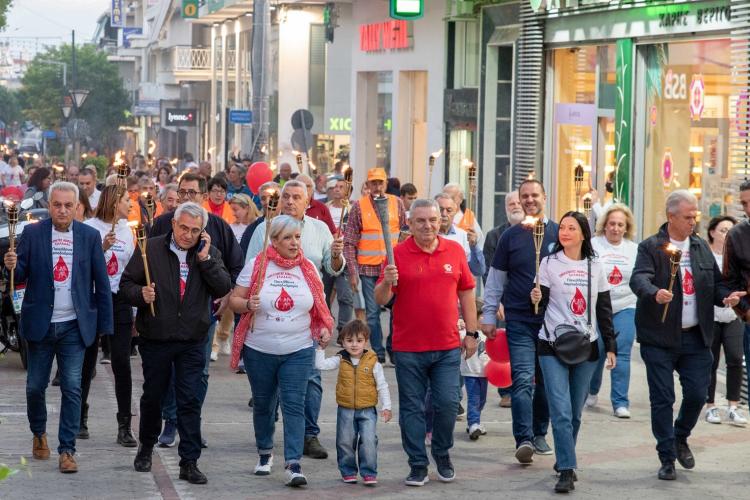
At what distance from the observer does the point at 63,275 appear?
389 inches

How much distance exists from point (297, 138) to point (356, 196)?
807 centimetres

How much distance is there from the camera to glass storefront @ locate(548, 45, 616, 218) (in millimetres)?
20375

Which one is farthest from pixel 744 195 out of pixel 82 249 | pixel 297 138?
pixel 297 138

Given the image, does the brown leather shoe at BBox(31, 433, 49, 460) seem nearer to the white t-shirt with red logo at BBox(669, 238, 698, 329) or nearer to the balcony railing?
the white t-shirt with red logo at BBox(669, 238, 698, 329)

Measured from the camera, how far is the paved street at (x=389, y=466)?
9.40 meters

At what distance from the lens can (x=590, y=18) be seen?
2048cm

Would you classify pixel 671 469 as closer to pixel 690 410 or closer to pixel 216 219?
pixel 690 410

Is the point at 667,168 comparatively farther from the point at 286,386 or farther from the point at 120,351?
the point at 286,386

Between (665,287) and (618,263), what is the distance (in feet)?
8.50

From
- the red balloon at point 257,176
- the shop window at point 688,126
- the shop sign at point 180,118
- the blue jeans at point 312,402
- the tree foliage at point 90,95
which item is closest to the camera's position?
the blue jeans at point 312,402

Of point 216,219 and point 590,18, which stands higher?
point 590,18

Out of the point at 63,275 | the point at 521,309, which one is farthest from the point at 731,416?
the point at 63,275

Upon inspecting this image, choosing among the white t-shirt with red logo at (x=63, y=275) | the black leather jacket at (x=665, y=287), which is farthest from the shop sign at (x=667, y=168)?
the white t-shirt with red logo at (x=63, y=275)

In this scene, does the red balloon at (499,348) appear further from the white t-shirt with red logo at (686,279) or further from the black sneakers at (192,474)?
the black sneakers at (192,474)
